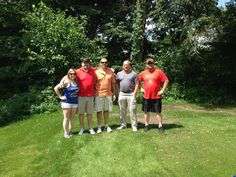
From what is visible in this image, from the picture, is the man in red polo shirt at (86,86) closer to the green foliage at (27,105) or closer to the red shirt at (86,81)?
the red shirt at (86,81)

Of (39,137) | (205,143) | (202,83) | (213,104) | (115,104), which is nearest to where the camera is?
(205,143)

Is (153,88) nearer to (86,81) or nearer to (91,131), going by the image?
(86,81)

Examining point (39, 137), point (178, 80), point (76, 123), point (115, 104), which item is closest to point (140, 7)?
point (178, 80)

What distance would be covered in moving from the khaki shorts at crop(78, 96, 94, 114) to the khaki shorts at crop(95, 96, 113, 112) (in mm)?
162

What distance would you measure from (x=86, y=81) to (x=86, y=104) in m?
0.61

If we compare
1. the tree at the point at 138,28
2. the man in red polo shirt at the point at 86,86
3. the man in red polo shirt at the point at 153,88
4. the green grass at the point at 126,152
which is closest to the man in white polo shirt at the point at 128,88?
the man in red polo shirt at the point at 153,88

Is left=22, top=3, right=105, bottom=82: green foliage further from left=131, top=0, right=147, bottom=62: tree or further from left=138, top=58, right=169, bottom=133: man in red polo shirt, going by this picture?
left=138, top=58, right=169, bottom=133: man in red polo shirt

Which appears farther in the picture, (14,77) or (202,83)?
(202,83)

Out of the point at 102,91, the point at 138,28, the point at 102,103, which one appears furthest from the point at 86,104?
the point at 138,28

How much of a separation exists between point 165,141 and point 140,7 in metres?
12.8

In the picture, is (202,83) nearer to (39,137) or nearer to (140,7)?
(140,7)

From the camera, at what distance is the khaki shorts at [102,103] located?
12.0 metres

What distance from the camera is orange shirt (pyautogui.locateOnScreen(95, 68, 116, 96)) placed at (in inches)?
470

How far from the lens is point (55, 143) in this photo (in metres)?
11.5
